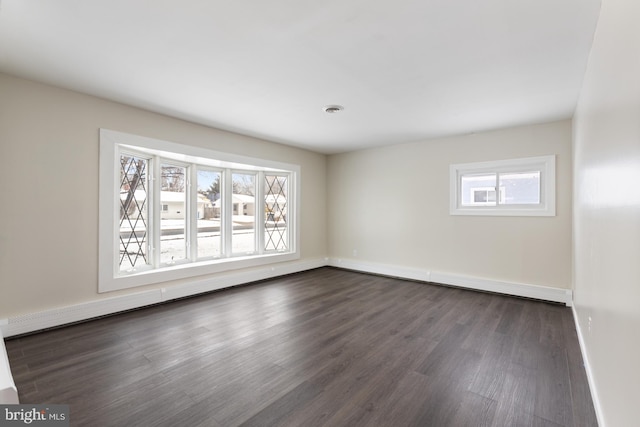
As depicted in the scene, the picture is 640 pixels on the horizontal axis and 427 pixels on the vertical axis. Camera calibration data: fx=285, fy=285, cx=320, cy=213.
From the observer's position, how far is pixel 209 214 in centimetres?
476

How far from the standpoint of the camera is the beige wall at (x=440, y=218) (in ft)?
12.8

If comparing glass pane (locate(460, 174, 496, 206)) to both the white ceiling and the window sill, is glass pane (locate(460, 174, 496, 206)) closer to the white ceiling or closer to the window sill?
the white ceiling

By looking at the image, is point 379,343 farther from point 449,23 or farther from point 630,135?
point 449,23

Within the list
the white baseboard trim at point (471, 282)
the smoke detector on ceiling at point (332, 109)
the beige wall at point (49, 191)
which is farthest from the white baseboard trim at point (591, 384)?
the beige wall at point (49, 191)

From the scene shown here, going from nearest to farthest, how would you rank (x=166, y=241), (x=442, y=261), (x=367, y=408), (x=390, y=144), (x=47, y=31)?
(x=367, y=408), (x=47, y=31), (x=166, y=241), (x=442, y=261), (x=390, y=144)

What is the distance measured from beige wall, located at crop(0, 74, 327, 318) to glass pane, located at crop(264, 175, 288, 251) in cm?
249

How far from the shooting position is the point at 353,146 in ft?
18.3

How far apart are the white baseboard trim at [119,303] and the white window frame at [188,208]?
130mm

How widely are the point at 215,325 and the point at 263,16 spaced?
2917 mm

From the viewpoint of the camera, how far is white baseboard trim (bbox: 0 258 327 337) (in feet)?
9.14

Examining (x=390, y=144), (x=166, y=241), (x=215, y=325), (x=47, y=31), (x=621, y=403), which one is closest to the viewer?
(x=621, y=403)

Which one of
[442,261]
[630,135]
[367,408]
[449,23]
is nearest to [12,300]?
[367,408]

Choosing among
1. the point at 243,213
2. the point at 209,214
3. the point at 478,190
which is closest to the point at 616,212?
the point at 478,190

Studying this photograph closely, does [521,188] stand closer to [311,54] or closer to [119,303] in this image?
[311,54]
